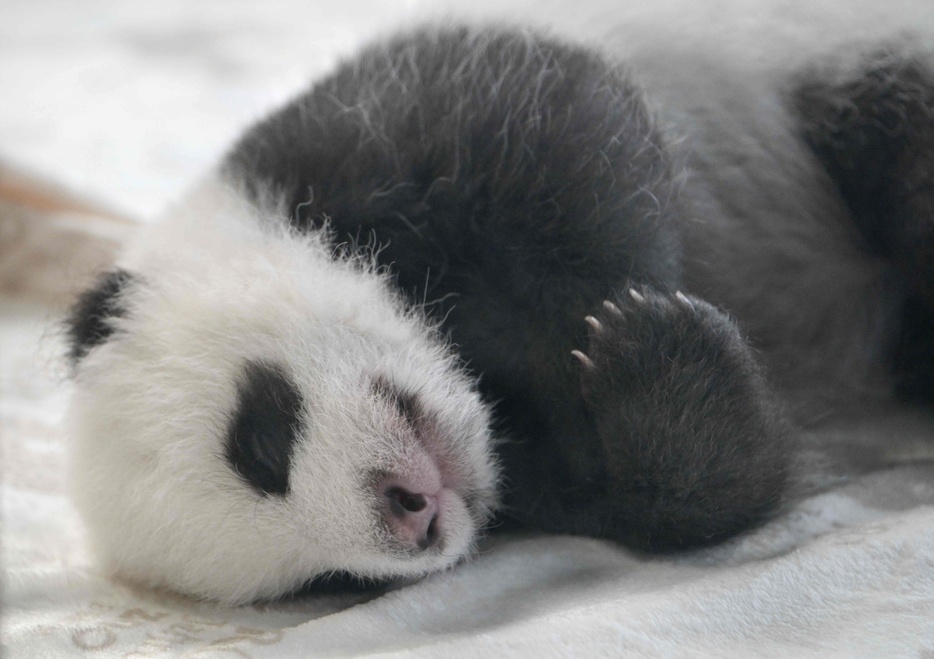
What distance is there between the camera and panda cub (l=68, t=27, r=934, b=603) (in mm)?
1487

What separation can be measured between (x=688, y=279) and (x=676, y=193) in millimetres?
172

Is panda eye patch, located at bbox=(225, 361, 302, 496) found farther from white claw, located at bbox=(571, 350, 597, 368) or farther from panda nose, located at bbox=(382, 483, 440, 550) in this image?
white claw, located at bbox=(571, 350, 597, 368)

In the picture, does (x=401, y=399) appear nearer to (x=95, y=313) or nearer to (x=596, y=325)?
(x=596, y=325)

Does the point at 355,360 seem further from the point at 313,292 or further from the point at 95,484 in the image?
the point at 95,484

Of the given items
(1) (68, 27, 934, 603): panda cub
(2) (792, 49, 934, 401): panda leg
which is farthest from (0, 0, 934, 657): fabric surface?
(2) (792, 49, 934, 401): panda leg

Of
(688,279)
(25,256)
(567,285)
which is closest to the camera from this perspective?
(567,285)

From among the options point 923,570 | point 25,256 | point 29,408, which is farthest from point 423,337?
point 25,256

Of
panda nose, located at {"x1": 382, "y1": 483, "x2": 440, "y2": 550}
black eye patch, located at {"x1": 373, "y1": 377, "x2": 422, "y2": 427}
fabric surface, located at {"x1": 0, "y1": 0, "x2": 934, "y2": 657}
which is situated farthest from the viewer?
black eye patch, located at {"x1": 373, "y1": 377, "x2": 422, "y2": 427}

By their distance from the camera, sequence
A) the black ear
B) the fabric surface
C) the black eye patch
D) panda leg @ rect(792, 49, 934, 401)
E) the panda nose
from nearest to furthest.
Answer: the fabric surface < the panda nose < the black eye patch < the black ear < panda leg @ rect(792, 49, 934, 401)

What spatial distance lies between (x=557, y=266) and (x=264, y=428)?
0.58 m

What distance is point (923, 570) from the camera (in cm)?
132

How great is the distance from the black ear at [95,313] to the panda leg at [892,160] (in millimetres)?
1455

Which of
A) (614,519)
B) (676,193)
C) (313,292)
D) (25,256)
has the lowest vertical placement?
(25,256)

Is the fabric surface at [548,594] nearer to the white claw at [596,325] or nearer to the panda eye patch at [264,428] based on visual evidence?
the panda eye patch at [264,428]
